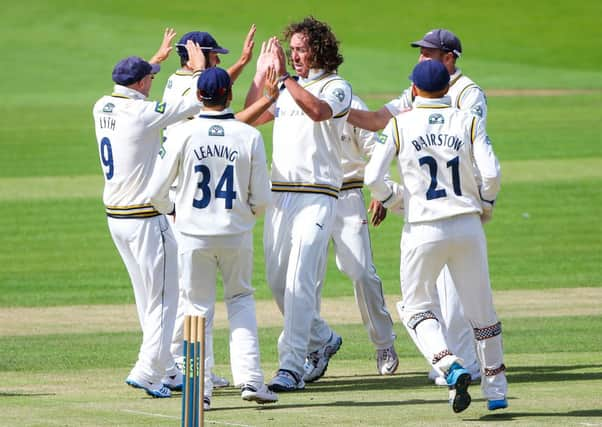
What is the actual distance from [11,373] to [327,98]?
11.4ft

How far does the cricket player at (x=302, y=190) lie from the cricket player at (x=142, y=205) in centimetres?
72

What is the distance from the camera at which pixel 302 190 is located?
9.15 meters

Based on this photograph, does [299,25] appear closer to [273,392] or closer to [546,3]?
[273,392]

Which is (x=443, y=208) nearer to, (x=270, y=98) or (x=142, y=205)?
(x=270, y=98)

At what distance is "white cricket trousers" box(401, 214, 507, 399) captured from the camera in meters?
8.05

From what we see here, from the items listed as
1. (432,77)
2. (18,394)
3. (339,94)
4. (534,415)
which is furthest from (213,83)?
(534,415)

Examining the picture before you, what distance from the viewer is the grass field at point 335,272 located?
8336 millimetres

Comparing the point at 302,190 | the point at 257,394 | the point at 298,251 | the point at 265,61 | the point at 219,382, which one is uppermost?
the point at 265,61

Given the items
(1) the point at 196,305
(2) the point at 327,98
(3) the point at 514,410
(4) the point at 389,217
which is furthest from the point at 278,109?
(4) the point at 389,217

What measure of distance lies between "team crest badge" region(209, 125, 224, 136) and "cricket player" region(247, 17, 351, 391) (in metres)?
0.91

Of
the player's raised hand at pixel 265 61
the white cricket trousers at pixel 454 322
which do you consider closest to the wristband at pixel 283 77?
the player's raised hand at pixel 265 61

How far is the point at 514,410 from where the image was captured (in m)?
8.09

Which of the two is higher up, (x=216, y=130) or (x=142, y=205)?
(x=216, y=130)

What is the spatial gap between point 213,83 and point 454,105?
2.17m
